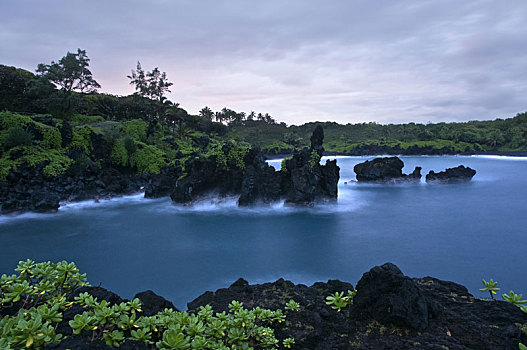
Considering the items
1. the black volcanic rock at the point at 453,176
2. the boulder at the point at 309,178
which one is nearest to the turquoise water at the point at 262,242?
the boulder at the point at 309,178

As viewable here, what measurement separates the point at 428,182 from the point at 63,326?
47107mm

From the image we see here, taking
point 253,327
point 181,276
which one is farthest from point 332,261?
point 253,327

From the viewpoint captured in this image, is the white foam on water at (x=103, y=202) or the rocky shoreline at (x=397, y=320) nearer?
the rocky shoreline at (x=397, y=320)

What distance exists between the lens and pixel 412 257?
16.7m

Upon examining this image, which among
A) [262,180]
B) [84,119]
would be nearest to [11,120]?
[84,119]

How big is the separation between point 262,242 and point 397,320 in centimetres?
1433

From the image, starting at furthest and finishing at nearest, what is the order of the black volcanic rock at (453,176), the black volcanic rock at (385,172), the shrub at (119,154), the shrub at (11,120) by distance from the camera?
the black volcanic rock at (453,176) → the black volcanic rock at (385,172) → the shrub at (119,154) → the shrub at (11,120)

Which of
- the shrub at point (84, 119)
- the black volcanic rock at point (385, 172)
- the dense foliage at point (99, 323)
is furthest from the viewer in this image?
the black volcanic rock at point (385, 172)

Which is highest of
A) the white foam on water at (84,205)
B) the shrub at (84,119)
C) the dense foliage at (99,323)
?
the shrub at (84,119)

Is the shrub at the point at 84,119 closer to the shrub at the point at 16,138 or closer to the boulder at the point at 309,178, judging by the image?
the shrub at the point at 16,138

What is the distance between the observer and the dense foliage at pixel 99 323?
121 inches

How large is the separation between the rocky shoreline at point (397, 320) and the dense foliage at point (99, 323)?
0.85 ft

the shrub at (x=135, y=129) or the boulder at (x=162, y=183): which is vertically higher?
the shrub at (x=135, y=129)

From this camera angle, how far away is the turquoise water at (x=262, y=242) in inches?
568
